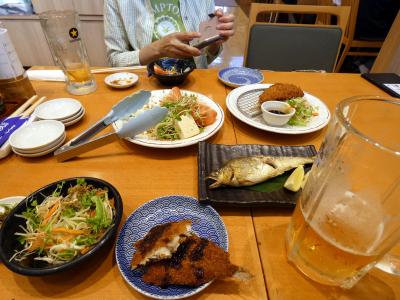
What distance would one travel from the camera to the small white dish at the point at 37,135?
0.91 metres

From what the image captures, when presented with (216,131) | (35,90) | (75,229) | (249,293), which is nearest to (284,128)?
(216,131)

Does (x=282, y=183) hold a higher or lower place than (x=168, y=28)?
lower

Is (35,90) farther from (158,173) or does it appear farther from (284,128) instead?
(284,128)

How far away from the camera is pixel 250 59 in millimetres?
1979

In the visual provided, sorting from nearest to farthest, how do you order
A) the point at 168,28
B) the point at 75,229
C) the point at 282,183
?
the point at 75,229, the point at 282,183, the point at 168,28

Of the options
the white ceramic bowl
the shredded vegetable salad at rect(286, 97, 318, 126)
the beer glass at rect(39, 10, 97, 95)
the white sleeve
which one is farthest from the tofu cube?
the white sleeve

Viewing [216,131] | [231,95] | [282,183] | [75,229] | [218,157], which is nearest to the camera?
[75,229]

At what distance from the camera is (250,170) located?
0.79m

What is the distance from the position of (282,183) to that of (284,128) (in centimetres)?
33

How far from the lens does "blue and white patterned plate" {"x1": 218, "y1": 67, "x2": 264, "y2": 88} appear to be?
147 cm

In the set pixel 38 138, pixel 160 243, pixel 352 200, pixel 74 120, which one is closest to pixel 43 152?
pixel 38 138

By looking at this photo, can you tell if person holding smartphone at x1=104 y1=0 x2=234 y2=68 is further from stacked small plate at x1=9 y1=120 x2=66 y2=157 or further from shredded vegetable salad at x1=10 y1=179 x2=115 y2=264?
shredded vegetable salad at x1=10 y1=179 x2=115 y2=264

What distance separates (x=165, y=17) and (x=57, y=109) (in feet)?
3.91

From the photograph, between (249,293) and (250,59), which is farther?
(250,59)
